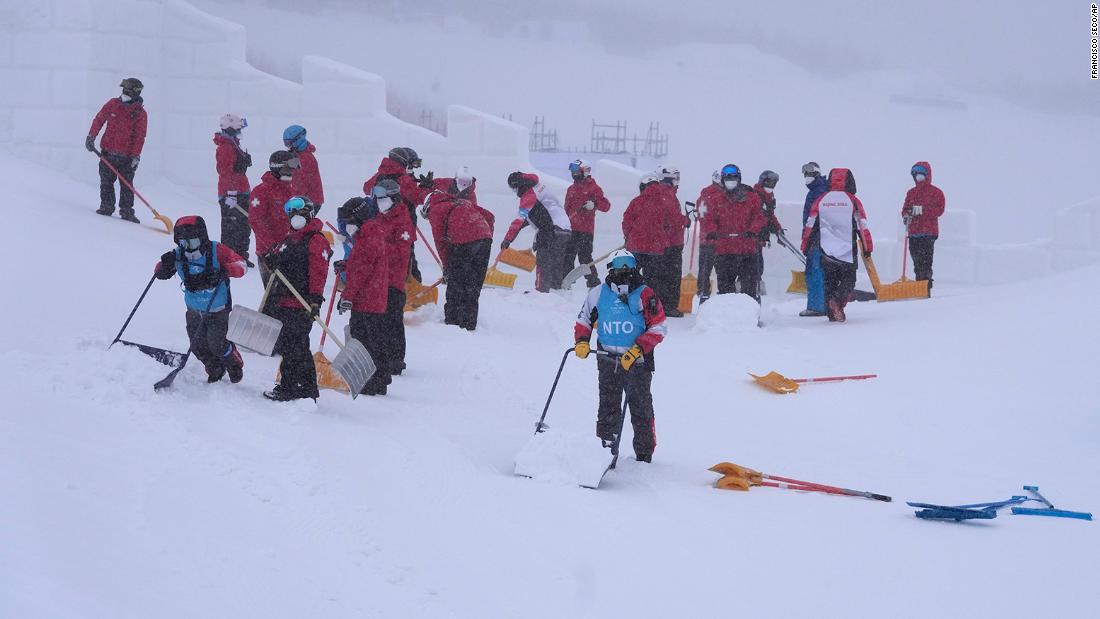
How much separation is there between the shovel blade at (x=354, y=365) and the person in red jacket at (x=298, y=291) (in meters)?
0.18

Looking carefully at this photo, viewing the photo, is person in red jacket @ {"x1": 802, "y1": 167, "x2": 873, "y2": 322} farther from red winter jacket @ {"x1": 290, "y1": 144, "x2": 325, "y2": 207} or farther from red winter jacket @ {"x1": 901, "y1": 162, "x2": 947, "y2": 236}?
red winter jacket @ {"x1": 290, "y1": 144, "x2": 325, "y2": 207}

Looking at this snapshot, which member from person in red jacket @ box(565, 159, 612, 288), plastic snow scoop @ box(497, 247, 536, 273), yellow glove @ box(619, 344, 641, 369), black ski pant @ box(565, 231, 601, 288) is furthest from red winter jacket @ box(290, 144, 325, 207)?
yellow glove @ box(619, 344, 641, 369)

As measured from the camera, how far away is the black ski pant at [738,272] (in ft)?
44.5

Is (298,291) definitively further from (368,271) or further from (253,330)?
(368,271)

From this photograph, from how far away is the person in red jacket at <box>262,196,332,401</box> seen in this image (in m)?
8.00

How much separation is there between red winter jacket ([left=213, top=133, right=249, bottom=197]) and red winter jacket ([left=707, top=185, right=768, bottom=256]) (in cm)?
491

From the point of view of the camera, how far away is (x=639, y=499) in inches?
270

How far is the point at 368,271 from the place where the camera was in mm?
8680

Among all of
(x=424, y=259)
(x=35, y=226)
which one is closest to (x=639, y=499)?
(x=35, y=226)

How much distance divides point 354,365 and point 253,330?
2.34 feet

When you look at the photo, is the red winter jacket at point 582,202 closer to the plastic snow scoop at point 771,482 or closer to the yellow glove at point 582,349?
the yellow glove at point 582,349

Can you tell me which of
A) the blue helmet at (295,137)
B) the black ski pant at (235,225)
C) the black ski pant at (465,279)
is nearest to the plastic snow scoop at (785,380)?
the black ski pant at (465,279)

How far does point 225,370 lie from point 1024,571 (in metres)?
5.08

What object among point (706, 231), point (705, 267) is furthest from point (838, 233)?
point (705, 267)
